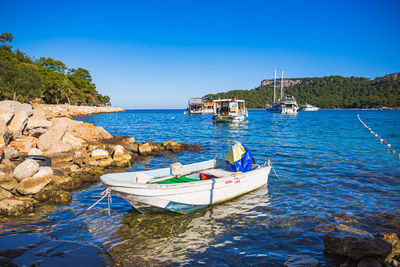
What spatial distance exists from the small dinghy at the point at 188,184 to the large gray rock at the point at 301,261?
3309 mm

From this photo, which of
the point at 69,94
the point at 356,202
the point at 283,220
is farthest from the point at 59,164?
the point at 69,94

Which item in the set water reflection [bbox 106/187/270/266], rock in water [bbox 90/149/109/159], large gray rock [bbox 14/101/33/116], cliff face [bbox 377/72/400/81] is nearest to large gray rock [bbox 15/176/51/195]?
water reflection [bbox 106/187/270/266]

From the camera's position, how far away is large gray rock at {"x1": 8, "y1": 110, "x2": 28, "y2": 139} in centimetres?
1429

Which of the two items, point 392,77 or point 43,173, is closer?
point 43,173

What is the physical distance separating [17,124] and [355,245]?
18.2 metres

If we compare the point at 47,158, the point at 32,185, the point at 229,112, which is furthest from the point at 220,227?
the point at 229,112

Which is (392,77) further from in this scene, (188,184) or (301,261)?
(301,261)

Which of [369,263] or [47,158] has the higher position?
[47,158]

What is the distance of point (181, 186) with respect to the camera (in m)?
7.35

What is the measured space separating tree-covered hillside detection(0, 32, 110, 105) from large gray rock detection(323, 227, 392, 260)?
167ft

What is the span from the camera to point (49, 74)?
233ft

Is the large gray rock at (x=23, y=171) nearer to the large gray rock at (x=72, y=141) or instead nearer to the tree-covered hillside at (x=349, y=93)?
the large gray rock at (x=72, y=141)

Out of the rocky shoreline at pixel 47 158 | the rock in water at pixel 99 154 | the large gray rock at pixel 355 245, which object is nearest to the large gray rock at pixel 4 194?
the rocky shoreline at pixel 47 158

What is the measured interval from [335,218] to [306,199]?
1697mm
